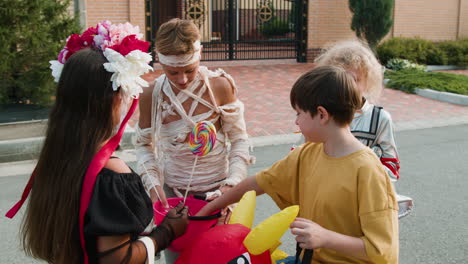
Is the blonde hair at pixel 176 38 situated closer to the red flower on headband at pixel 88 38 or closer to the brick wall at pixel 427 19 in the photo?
the red flower on headband at pixel 88 38

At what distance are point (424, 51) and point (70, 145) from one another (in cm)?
1729

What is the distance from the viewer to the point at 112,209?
68.4 inches

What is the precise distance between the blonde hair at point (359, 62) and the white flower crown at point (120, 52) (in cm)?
119

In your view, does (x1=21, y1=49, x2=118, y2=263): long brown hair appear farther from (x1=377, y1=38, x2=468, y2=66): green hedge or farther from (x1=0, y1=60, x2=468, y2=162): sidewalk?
(x1=377, y1=38, x2=468, y2=66): green hedge

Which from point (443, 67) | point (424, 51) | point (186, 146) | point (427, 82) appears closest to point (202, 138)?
point (186, 146)

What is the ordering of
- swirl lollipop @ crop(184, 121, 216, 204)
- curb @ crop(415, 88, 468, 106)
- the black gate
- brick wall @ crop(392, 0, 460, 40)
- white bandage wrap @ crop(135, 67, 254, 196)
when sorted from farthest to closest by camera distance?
brick wall @ crop(392, 0, 460, 40) → the black gate → curb @ crop(415, 88, 468, 106) → white bandage wrap @ crop(135, 67, 254, 196) → swirl lollipop @ crop(184, 121, 216, 204)

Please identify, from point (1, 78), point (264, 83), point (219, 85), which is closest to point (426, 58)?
point (264, 83)

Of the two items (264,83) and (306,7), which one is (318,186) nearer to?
→ (264,83)

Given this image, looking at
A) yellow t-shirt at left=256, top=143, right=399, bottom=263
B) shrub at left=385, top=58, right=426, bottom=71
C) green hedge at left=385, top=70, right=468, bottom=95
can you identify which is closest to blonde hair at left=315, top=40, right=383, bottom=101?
yellow t-shirt at left=256, top=143, right=399, bottom=263

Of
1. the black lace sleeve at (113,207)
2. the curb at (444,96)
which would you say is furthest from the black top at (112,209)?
the curb at (444,96)

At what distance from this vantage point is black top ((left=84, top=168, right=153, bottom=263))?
1719 millimetres

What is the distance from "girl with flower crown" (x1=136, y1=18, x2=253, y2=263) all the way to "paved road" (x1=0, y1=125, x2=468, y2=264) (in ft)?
6.09

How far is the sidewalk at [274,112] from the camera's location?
7.44 m

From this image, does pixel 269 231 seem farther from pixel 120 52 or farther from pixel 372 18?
pixel 372 18
